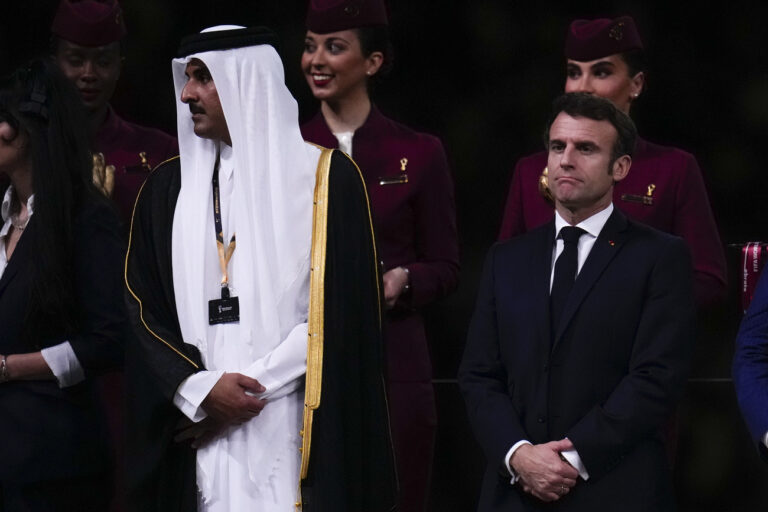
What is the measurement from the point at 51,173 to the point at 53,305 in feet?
1.26

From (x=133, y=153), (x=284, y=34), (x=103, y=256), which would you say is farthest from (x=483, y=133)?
(x=103, y=256)

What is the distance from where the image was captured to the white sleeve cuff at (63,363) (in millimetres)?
4293

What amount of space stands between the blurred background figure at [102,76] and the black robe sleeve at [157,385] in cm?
121

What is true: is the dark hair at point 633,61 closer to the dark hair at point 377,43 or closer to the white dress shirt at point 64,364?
the dark hair at point 377,43

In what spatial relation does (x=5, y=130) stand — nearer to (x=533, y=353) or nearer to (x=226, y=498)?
(x=226, y=498)

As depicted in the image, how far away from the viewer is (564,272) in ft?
13.2

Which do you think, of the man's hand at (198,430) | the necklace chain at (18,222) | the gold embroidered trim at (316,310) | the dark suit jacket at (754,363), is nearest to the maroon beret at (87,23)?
the necklace chain at (18,222)

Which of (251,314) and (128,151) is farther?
(128,151)

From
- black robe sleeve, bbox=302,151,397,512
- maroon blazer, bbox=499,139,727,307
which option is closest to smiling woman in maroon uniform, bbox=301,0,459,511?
maroon blazer, bbox=499,139,727,307

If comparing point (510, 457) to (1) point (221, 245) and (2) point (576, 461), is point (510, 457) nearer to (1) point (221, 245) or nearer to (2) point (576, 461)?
(2) point (576, 461)

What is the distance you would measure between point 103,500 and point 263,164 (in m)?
1.10

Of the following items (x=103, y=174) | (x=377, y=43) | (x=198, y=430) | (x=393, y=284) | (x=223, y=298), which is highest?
(x=377, y=43)

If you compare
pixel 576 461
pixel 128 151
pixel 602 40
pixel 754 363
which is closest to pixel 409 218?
pixel 602 40

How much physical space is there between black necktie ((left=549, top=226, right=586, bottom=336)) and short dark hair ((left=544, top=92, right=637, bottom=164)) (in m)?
0.25
